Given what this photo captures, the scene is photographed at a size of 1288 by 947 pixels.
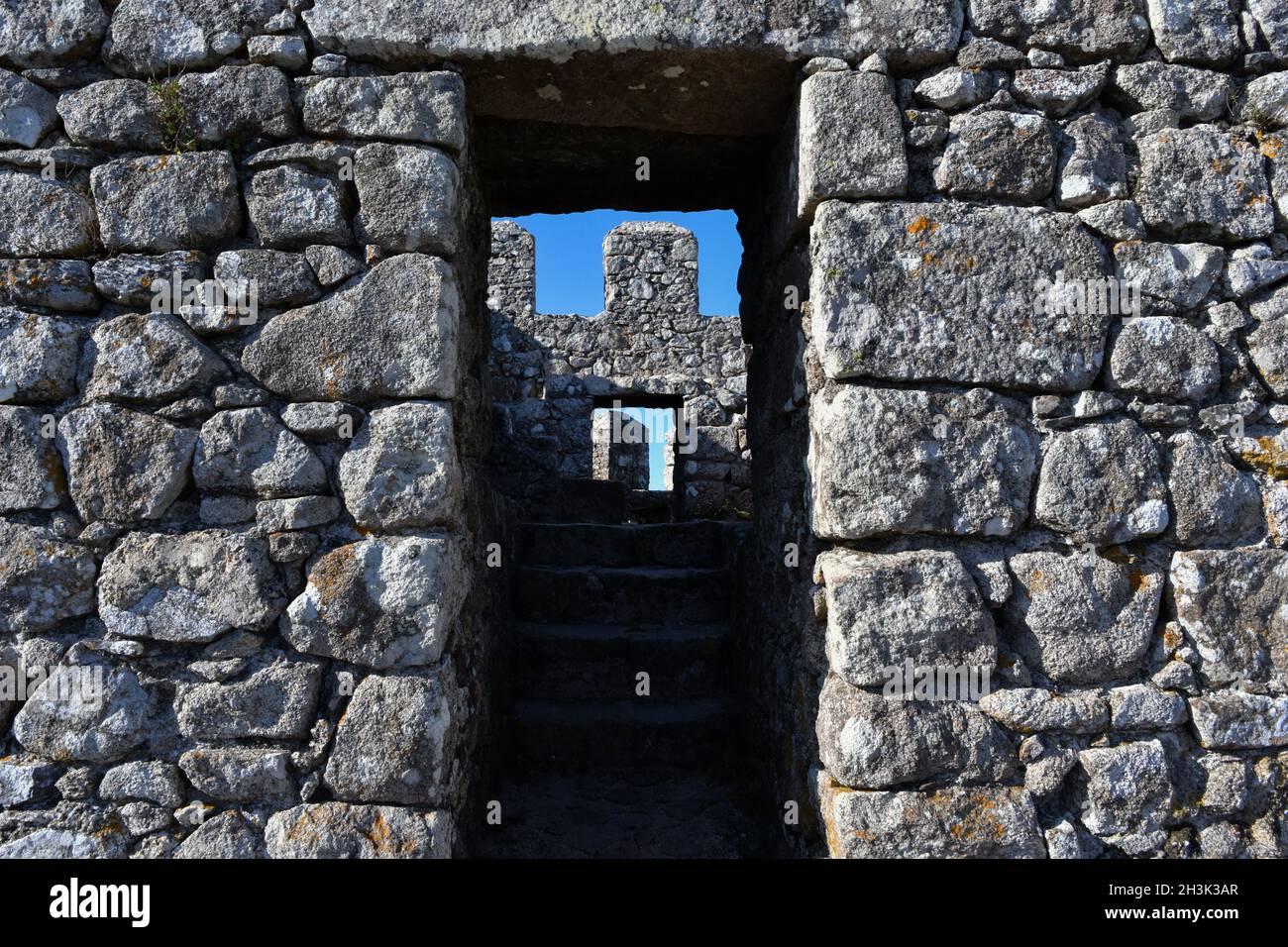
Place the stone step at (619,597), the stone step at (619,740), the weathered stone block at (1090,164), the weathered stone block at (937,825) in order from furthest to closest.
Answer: the stone step at (619,597), the stone step at (619,740), the weathered stone block at (1090,164), the weathered stone block at (937,825)

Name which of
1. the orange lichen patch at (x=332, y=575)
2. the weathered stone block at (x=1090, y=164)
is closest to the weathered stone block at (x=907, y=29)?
the weathered stone block at (x=1090, y=164)

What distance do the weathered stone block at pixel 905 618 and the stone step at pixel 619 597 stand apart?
181cm

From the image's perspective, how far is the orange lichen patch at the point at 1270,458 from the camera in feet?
7.43

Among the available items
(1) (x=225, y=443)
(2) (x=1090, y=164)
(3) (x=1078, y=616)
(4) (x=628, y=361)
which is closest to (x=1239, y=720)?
(3) (x=1078, y=616)

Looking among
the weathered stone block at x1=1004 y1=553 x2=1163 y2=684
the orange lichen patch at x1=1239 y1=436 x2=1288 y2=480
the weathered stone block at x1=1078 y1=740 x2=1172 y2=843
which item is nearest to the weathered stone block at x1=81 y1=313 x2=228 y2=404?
the weathered stone block at x1=1004 y1=553 x2=1163 y2=684

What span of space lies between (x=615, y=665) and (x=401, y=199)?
7.19ft

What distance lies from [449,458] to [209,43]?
1353 millimetres

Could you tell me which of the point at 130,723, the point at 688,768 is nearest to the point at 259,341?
the point at 130,723

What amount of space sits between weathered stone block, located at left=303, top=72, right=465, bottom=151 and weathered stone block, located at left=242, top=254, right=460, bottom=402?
37 cm

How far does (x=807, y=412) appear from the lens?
2477 mm

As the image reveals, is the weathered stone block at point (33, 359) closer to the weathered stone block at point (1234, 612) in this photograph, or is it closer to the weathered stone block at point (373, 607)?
the weathered stone block at point (373, 607)

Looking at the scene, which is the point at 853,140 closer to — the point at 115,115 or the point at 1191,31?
the point at 1191,31

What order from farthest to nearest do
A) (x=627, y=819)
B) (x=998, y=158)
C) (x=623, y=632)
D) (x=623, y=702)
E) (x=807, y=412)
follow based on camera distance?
(x=623, y=632)
(x=623, y=702)
(x=627, y=819)
(x=807, y=412)
(x=998, y=158)

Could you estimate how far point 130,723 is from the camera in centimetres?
213
